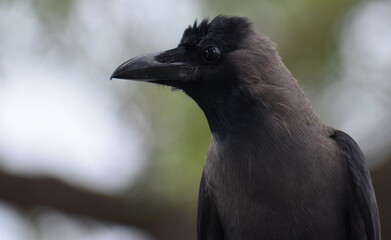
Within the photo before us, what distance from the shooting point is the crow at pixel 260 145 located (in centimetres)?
559

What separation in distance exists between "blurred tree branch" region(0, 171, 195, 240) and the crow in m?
3.01

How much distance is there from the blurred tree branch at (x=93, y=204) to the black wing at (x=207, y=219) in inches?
97.0

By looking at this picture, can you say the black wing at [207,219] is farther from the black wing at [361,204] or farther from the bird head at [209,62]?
the black wing at [361,204]

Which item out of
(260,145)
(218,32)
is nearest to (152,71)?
(218,32)

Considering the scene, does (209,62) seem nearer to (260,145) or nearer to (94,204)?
(260,145)

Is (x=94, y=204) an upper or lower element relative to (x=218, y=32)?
lower

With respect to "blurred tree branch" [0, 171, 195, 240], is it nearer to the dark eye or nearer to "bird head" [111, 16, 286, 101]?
"bird head" [111, 16, 286, 101]

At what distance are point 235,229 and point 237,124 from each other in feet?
2.34

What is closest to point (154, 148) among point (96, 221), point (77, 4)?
point (96, 221)

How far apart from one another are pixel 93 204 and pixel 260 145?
3.50 metres

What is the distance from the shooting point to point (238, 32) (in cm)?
582

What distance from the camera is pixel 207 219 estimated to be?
6.16 m

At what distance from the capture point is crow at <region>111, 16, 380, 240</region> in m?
5.59

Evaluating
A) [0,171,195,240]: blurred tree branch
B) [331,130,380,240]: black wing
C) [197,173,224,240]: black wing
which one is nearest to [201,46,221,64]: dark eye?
[197,173,224,240]: black wing
